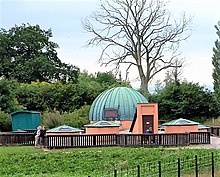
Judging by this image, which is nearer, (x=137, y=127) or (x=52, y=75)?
(x=137, y=127)

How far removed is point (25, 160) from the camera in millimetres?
19781

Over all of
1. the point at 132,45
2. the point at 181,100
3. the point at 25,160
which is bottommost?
the point at 25,160

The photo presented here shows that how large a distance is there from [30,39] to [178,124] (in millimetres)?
31674

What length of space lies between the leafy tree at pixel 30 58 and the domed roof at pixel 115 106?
2004 cm

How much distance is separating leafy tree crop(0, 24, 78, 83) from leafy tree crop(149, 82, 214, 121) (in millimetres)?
15909

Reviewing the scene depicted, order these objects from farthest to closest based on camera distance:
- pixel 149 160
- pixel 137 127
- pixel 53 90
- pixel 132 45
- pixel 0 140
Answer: pixel 53 90, pixel 132 45, pixel 137 127, pixel 0 140, pixel 149 160

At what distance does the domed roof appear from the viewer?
37.4m

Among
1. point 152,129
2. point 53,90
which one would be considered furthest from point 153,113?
point 53,90

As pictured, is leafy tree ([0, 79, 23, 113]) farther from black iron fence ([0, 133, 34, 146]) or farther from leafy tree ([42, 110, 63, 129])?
black iron fence ([0, 133, 34, 146])

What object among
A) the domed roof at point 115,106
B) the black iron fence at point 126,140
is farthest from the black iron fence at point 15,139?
the domed roof at point 115,106

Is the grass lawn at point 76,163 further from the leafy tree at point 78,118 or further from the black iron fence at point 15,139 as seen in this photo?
the leafy tree at point 78,118

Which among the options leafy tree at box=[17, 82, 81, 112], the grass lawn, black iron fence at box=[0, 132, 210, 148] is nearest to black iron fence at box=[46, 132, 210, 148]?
black iron fence at box=[0, 132, 210, 148]

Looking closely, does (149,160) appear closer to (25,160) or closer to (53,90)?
(25,160)

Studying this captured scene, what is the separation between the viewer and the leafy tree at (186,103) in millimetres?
44844
